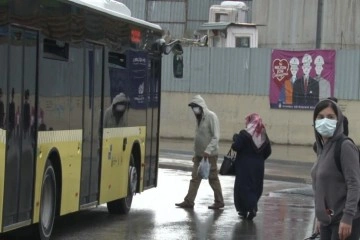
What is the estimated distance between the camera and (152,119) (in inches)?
651

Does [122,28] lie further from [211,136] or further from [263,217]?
[263,217]

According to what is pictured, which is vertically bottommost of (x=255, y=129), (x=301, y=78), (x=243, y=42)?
(x=255, y=129)

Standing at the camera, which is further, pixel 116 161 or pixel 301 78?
pixel 301 78

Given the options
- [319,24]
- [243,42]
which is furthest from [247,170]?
[243,42]

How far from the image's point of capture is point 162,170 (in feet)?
81.4

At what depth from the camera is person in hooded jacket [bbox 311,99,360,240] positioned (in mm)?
7336

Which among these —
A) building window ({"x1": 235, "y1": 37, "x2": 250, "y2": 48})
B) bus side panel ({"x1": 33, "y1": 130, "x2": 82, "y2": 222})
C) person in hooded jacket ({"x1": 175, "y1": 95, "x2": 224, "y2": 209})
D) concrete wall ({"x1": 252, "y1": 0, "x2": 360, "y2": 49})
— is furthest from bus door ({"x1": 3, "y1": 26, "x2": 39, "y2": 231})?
building window ({"x1": 235, "y1": 37, "x2": 250, "y2": 48})

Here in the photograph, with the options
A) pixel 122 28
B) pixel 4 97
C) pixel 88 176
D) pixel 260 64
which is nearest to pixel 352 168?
pixel 4 97

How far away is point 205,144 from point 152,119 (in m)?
0.97

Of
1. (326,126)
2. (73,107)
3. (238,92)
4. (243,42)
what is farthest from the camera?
(243,42)

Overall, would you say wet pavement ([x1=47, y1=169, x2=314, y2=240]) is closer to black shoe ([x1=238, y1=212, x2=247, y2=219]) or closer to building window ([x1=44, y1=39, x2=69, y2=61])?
black shoe ([x1=238, y1=212, x2=247, y2=219])

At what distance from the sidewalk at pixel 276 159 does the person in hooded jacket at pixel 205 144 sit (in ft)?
23.2

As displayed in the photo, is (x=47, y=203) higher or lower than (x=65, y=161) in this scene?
lower

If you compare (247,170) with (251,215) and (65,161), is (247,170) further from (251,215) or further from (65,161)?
(65,161)
